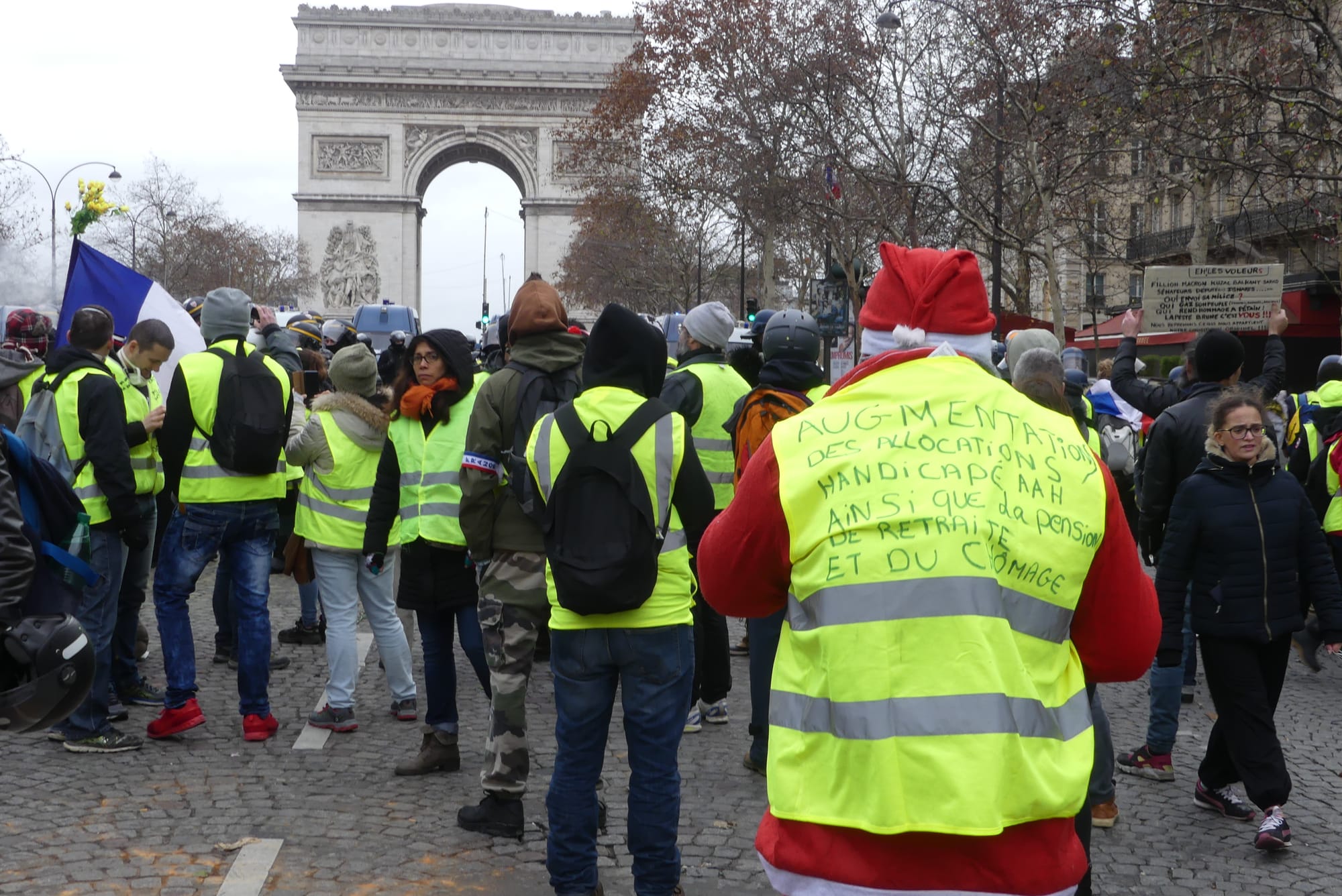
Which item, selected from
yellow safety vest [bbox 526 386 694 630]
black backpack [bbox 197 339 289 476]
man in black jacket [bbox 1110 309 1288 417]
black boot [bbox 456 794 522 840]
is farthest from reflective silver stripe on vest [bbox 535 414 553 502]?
man in black jacket [bbox 1110 309 1288 417]

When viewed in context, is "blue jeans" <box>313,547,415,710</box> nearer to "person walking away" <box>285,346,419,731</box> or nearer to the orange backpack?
"person walking away" <box>285,346,419,731</box>

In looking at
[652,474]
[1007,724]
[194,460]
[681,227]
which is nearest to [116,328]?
[194,460]

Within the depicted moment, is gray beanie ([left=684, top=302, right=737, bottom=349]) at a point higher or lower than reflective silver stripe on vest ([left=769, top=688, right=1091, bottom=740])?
higher

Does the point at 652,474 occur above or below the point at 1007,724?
above

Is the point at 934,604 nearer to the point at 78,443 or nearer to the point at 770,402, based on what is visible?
the point at 770,402

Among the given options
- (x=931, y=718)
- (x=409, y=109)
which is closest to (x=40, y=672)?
(x=931, y=718)

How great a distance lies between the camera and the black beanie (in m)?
6.13

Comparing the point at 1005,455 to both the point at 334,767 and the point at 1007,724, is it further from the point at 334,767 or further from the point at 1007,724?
the point at 334,767

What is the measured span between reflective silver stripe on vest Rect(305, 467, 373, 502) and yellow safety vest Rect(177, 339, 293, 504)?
0.23 m

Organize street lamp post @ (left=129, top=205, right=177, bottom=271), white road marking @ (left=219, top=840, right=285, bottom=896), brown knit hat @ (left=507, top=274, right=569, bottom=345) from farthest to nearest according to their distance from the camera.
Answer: street lamp post @ (left=129, top=205, right=177, bottom=271), brown knit hat @ (left=507, top=274, right=569, bottom=345), white road marking @ (left=219, top=840, right=285, bottom=896)

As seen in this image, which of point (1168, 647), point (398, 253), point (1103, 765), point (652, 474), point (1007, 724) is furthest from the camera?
point (398, 253)

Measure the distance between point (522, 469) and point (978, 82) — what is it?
21.8 meters

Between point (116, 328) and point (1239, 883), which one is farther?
point (116, 328)

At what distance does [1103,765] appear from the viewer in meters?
4.27
